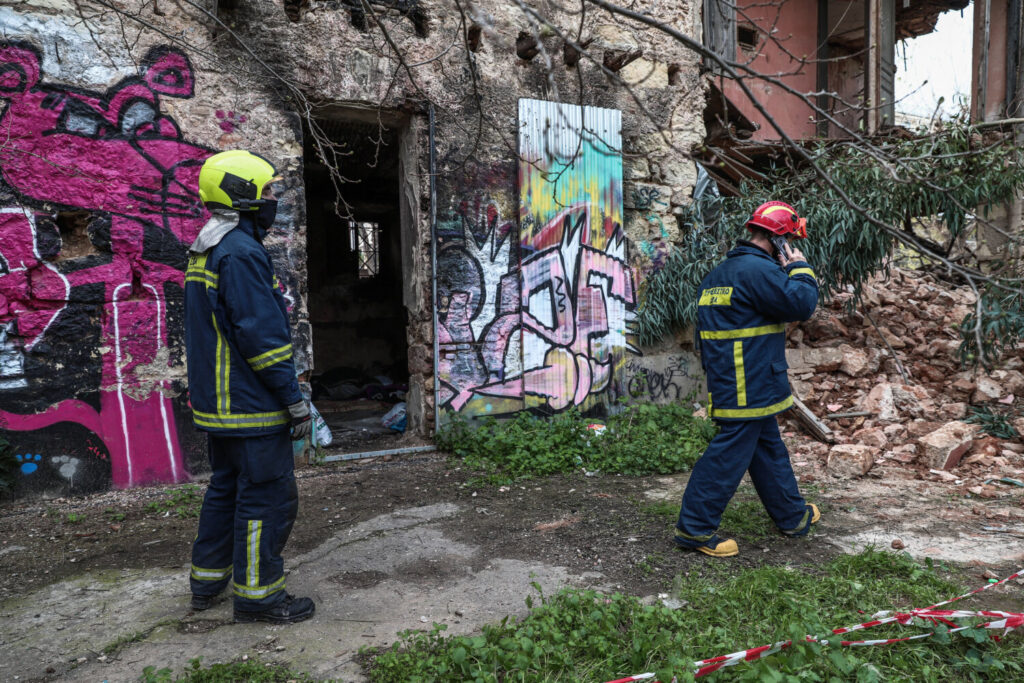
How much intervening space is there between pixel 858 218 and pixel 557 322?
9.64 ft

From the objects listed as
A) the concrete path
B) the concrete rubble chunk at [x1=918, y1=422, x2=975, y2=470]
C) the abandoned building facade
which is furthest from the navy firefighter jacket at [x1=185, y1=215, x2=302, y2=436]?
the concrete rubble chunk at [x1=918, y1=422, x2=975, y2=470]

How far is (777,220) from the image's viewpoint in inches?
143

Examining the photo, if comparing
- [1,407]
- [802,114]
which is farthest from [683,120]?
[1,407]

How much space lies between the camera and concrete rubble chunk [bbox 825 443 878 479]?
197 inches

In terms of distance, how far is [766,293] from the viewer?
3383mm

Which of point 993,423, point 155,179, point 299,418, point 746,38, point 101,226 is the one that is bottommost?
point 993,423

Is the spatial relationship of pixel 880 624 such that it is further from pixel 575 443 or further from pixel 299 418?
pixel 575 443

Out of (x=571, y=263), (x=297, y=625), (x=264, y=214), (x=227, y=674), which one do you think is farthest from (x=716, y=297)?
(x=571, y=263)

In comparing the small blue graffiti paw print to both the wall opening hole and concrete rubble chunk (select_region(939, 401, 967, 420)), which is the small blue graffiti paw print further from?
the wall opening hole

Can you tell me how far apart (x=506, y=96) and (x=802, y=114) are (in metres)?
7.16

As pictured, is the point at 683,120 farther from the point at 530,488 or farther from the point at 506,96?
the point at 530,488

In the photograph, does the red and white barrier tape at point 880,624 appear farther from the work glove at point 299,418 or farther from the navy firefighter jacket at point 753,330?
the work glove at point 299,418

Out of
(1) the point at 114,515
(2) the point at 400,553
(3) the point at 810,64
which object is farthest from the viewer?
(3) the point at 810,64

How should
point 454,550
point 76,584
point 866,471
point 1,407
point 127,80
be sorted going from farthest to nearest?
point 866,471 < point 127,80 < point 1,407 < point 454,550 < point 76,584
